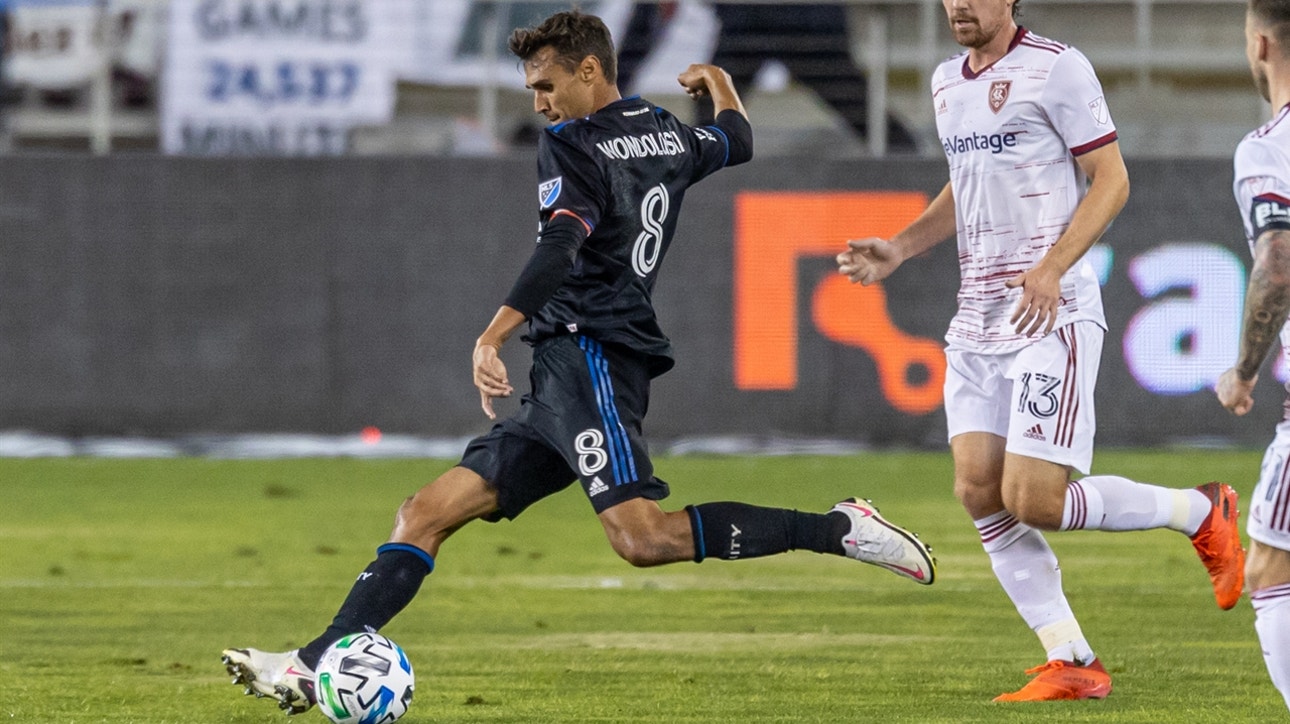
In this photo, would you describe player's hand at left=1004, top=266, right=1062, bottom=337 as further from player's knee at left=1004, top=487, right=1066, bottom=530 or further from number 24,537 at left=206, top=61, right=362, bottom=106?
number 24,537 at left=206, top=61, right=362, bottom=106

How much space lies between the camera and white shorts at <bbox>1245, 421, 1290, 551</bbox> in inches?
173

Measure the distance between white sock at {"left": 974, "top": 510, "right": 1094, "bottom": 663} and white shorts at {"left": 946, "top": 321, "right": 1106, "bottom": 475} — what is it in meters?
0.31

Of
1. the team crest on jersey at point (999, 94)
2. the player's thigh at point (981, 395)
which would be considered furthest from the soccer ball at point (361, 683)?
the team crest on jersey at point (999, 94)

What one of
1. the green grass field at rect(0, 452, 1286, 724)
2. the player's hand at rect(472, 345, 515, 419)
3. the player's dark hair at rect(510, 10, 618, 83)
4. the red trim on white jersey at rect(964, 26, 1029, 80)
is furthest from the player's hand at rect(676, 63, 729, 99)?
the green grass field at rect(0, 452, 1286, 724)

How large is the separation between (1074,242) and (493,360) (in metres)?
1.68

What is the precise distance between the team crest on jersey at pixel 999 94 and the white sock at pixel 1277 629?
1.91m

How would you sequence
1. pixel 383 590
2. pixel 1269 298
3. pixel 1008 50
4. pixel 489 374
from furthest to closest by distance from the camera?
pixel 1008 50 < pixel 383 590 < pixel 489 374 < pixel 1269 298

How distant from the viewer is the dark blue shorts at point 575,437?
223 inches

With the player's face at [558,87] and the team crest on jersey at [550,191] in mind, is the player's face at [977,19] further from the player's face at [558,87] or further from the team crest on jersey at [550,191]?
the team crest on jersey at [550,191]

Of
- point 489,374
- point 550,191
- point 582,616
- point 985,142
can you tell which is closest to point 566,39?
point 550,191

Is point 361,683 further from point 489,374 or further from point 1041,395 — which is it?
point 1041,395

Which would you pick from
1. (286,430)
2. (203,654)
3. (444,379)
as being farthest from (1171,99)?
(203,654)

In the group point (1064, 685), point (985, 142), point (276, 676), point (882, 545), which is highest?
point (985, 142)

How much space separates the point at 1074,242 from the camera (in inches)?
220
